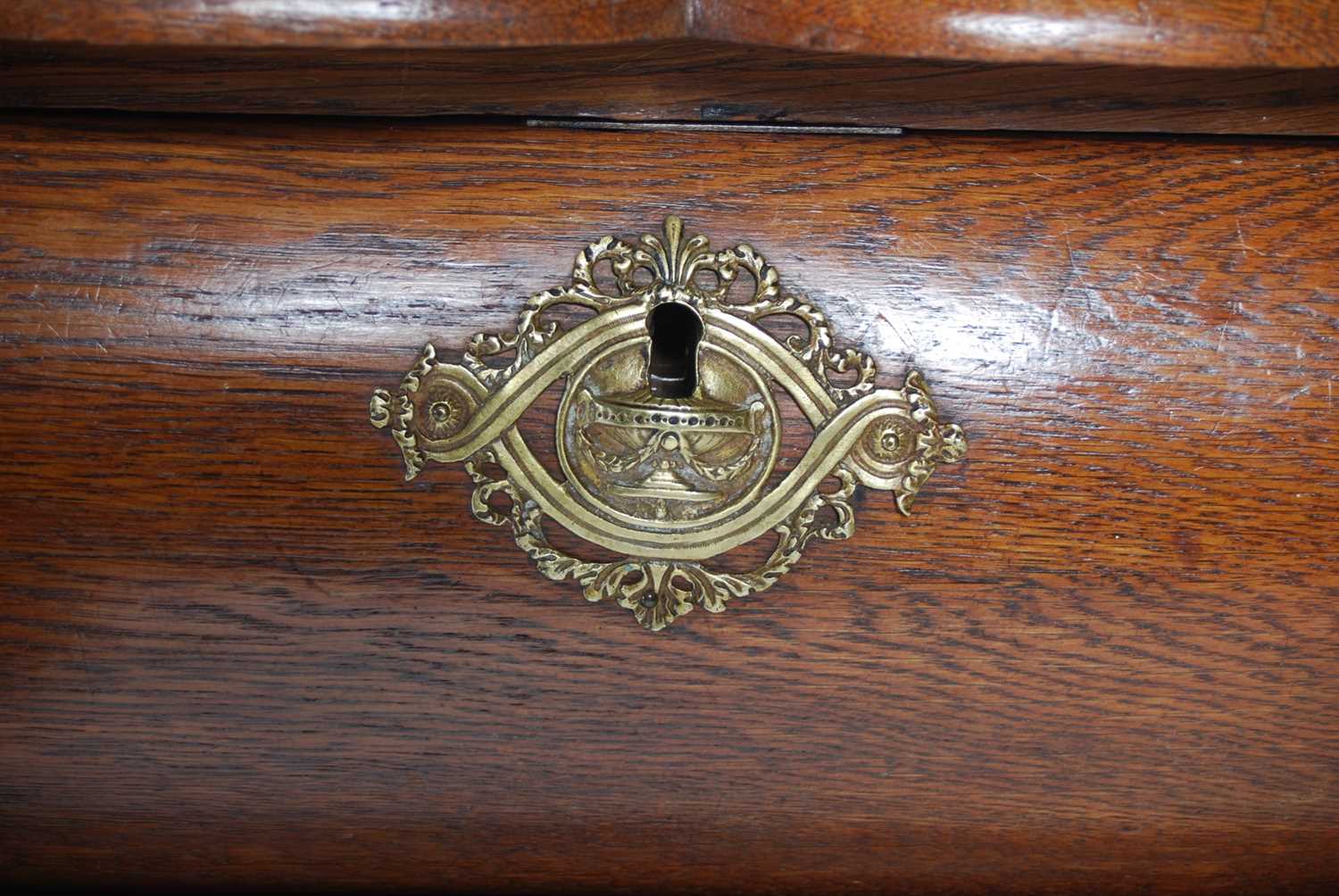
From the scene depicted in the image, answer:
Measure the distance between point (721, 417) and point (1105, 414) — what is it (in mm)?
204

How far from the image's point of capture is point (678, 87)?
1.81 ft

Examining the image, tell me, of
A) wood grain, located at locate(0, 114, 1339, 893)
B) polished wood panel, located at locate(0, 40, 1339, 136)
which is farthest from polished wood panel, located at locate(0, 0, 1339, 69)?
wood grain, located at locate(0, 114, 1339, 893)

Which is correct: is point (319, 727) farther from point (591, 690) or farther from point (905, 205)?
point (905, 205)

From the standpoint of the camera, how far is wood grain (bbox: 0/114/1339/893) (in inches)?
23.7

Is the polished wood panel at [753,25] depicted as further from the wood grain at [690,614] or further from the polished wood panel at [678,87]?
the wood grain at [690,614]

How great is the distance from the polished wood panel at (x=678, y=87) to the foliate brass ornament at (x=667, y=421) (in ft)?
0.25

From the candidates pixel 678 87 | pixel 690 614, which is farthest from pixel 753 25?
pixel 690 614

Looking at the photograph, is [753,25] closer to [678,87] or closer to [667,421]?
[678,87]

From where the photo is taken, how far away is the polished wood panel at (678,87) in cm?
50

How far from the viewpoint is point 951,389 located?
2.01 feet

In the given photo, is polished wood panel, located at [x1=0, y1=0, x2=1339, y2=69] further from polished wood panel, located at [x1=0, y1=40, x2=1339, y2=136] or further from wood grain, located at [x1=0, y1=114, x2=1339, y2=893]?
wood grain, located at [x1=0, y1=114, x2=1339, y2=893]

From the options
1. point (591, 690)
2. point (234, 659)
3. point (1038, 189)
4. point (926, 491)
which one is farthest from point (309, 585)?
point (1038, 189)

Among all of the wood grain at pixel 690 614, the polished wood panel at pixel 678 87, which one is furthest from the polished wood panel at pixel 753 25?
the wood grain at pixel 690 614

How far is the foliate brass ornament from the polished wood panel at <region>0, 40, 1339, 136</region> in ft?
0.25
